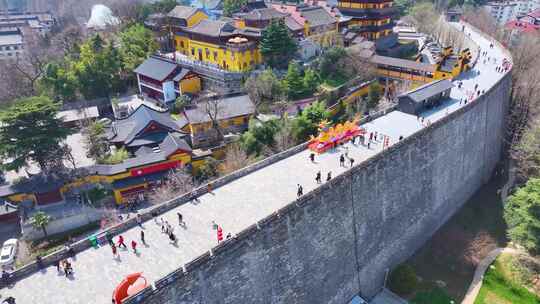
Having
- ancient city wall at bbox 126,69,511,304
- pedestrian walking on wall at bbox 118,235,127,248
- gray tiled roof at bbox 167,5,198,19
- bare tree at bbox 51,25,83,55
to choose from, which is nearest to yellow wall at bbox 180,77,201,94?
gray tiled roof at bbox 167,5,198,19

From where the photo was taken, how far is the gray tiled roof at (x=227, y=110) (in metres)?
39.7

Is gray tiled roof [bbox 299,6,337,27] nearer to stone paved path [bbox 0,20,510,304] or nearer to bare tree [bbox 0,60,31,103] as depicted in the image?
stone paved path [bbox 0,20,510,304]

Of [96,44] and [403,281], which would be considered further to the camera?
[96,44]

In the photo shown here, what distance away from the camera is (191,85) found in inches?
1885

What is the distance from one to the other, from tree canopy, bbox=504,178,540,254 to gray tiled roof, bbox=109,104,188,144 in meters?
31.7

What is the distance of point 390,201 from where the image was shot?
28984mm

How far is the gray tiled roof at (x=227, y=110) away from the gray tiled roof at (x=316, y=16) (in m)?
20.9

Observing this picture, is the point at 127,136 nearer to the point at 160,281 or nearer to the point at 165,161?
the point at 165,161

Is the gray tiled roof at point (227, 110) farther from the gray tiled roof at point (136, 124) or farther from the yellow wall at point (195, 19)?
the yellow wall at point (195, 19)

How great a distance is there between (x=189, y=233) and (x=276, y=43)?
3216 cm

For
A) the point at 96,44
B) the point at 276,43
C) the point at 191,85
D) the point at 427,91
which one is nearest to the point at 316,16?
the point at 276,43

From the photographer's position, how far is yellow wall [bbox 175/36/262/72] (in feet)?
155

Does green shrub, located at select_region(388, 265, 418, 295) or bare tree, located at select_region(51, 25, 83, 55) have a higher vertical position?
bare tree, located at select_region(51, 25, 83, 55)

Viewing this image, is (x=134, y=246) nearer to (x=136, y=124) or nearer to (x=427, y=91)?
(x=136, y=124)
